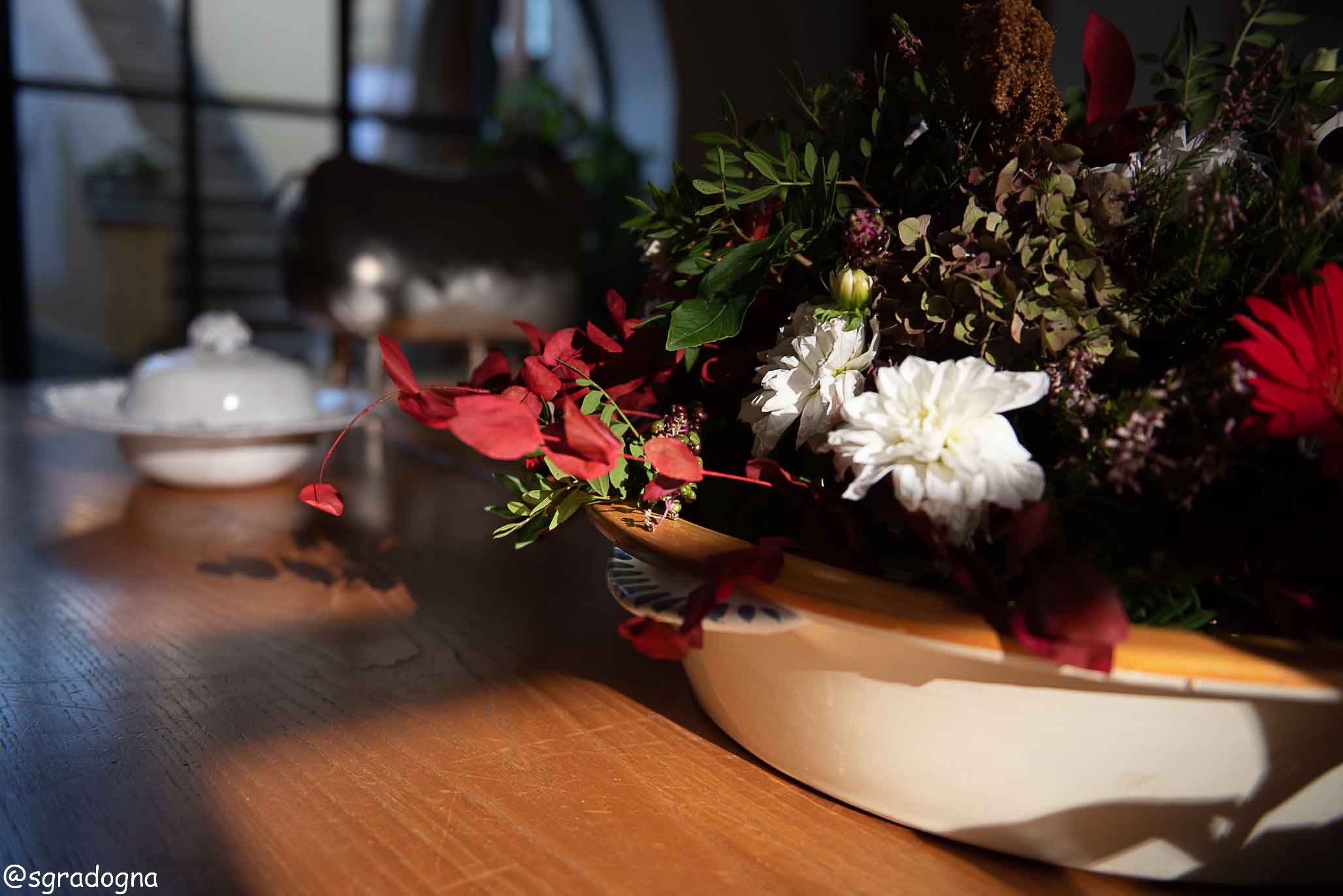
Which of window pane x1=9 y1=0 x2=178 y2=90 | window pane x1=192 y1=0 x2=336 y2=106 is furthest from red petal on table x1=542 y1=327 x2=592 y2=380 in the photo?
window pane x1=192 y1=0 x2=336 y2=106

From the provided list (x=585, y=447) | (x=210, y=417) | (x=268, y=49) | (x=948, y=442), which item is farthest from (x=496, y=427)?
(x=268, y=49)

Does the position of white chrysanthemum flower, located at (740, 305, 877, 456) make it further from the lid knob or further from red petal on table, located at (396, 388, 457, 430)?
the lid knob

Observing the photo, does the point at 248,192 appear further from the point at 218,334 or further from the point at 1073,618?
the point at 1073,618

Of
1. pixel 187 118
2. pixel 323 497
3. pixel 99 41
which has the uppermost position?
pixel 99 41

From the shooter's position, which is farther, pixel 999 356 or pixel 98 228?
pixel 98 228

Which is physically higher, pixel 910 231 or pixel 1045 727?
pixel 910 231

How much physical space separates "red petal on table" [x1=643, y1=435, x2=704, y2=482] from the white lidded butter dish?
0.55m

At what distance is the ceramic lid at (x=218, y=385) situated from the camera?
809 mm

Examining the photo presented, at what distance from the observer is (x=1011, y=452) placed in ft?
0.93

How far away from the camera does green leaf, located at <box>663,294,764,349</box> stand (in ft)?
1.18

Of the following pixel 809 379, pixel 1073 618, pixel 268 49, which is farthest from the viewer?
pixel 268 49

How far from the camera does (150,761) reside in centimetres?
36

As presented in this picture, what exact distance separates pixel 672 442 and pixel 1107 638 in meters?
0.14

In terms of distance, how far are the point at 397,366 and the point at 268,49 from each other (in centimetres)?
363
